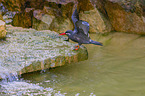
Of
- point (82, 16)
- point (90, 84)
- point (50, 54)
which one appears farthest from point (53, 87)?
point (82, 16)

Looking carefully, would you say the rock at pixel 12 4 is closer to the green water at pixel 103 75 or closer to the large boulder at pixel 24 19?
the large boulder at pixel 24 19

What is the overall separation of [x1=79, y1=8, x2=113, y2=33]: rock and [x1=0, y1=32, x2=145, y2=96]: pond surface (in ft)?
6.45

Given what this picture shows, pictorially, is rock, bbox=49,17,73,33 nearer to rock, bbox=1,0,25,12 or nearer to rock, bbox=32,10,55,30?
rock, bbox=32,10,55,30

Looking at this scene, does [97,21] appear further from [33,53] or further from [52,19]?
[33,53]

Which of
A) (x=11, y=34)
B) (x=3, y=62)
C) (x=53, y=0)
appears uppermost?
(x=53, y=0)

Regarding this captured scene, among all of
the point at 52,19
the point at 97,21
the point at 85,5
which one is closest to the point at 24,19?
the point at 52,19

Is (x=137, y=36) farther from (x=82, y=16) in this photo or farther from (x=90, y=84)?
(x=90, y=84)

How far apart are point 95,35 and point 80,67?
2.73m

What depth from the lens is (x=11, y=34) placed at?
465cm

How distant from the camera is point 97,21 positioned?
6.47 metres

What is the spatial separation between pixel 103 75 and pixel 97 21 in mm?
3600

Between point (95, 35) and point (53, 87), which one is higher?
point (95, 35)

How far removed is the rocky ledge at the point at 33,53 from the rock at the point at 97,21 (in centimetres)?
226

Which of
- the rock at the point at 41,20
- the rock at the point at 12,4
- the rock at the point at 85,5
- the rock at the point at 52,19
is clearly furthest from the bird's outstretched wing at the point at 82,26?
the rock at the point at 12,4
